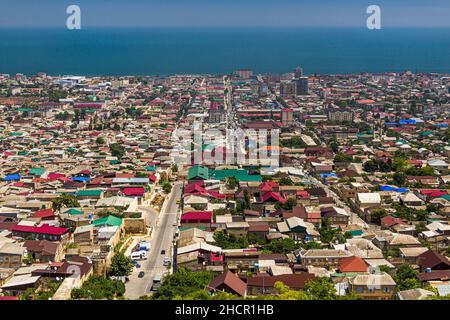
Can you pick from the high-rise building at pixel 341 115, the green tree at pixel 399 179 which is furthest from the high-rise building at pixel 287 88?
the green tree at pixel 399 179

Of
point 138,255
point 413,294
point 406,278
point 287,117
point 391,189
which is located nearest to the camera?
point 413,294

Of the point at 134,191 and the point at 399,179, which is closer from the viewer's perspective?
the point at 134,191

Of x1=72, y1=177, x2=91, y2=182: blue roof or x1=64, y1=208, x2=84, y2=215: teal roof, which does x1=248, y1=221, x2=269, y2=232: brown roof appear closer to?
x1=64, y1=208, x2=84, y2=215: teal roof

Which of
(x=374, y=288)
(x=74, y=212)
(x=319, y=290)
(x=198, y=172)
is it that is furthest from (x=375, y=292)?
(x=198, y=172)

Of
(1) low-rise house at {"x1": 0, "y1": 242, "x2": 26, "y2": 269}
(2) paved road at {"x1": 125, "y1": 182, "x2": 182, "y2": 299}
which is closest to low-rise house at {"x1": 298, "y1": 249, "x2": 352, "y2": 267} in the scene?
(2) paved road at {"x1": 125, "y1": 182, "x2": 182, "y2": 299}

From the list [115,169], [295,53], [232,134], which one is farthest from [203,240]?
[295,53]

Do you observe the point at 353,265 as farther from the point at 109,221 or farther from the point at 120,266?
the point at 109,221
